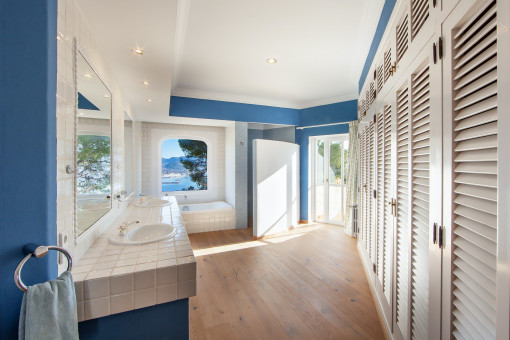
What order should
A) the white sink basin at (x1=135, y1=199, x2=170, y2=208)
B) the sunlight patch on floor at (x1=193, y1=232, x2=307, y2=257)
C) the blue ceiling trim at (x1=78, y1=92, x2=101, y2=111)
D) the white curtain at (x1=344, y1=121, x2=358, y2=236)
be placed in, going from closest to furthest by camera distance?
the blue ceiling trim at (x1=78, y1=92, x2=101, y2=111) < the white sink basin at (x1=135, y1=199, x2=170, y2=208) < the sunlight patch on floor at (x1=193, y1=232, x2=307, y2=257) < the white curtain at (x1=344, y1=121, x2=358, y2=236)

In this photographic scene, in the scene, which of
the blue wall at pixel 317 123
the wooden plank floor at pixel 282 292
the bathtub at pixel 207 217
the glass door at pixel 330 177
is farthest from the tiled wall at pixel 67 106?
the glass door at pixel 330 177

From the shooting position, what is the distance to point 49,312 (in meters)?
0.80

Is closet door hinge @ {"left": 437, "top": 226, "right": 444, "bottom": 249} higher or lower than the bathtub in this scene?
higher

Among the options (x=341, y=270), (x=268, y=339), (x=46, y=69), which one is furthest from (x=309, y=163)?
(x=46, y=69)

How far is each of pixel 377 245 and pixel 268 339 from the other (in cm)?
121

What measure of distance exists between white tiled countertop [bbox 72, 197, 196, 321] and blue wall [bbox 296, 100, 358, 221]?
12.3 ft

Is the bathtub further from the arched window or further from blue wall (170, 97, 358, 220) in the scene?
Result: blue wall (170, 97, 358, 220)

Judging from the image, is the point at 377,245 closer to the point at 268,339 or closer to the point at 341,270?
the point at 341,270

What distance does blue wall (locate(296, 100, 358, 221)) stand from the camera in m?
4.22

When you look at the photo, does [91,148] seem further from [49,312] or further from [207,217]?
[207,217]

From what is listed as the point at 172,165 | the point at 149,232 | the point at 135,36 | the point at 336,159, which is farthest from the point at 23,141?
the point at 336,159

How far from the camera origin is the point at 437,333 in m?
0.90

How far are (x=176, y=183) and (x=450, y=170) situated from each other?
15.1ft

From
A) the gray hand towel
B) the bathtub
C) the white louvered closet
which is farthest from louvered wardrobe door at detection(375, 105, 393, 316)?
the bathtub
